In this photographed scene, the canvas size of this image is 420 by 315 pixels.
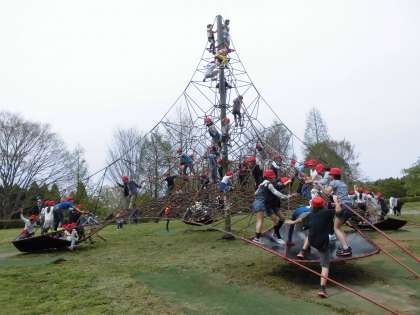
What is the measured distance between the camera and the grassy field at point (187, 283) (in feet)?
18.1

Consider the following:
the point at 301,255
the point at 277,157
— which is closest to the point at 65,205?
the point at 277,157

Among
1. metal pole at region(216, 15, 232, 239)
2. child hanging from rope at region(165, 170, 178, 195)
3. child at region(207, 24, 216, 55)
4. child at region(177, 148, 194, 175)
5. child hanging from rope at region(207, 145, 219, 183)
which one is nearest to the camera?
child at region(177, 148, 194, 175)

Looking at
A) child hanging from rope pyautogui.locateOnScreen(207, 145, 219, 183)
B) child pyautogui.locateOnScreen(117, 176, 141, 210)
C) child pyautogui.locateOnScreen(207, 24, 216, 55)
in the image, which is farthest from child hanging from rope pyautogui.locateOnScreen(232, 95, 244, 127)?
child pyautogui.locateOnScreen(117, 176, 141, 210)

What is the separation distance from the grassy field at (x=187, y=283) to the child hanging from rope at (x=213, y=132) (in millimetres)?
3085

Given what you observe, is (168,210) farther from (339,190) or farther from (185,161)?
(339,190)

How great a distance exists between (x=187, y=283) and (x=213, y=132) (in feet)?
18.4

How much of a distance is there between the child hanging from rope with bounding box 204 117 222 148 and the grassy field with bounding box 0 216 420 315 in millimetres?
3085

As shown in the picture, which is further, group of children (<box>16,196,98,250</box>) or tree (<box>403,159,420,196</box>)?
tree (<box>403,159,420,196</box>)

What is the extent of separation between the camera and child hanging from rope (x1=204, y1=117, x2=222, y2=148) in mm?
11539

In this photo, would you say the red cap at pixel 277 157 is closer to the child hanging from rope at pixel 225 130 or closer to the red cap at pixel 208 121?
the child hanging from rope at pixel 225 130

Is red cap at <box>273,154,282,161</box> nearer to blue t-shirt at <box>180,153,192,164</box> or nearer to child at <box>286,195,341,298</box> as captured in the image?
blue t-shirt at <box>180,153,192,164</box>

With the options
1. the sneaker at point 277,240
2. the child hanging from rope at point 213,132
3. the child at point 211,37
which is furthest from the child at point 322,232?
the child at point 211,37

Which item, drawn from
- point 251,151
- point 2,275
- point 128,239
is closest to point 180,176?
point 251,151

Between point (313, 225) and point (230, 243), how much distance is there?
16.4 feet
